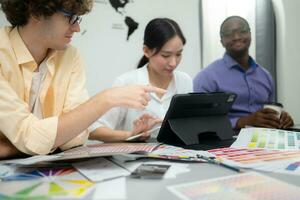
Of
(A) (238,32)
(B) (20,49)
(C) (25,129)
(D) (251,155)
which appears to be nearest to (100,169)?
(C) (25,129)

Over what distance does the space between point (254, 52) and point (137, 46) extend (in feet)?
3.23

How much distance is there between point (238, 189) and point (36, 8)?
78 centimetres

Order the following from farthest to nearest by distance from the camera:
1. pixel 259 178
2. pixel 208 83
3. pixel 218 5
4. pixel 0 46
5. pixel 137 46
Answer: pixel 218 5 < pixel 137 46 < pixel 208 83 < pixel 0 46 < pixel 259 178

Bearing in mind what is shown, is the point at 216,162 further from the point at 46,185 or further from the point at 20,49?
the point at 20,49

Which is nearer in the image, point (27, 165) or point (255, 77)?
point (27, 165)

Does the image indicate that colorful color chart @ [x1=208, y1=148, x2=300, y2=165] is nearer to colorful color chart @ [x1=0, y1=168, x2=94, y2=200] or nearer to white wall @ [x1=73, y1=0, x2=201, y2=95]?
colorful color chart @ [x1=0, y1=168, x2=94, y2=200]

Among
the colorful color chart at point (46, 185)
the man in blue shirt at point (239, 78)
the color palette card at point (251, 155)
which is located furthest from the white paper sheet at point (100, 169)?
the man in blue shirt at point (239, 78)

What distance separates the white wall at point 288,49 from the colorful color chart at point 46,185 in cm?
222

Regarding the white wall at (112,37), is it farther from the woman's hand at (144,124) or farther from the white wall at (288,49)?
the woman's hand at (144,124)

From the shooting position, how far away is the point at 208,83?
1842mm

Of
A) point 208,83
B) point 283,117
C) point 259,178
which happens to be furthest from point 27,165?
point 208,83

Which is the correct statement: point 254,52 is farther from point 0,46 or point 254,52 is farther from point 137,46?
point 0,46

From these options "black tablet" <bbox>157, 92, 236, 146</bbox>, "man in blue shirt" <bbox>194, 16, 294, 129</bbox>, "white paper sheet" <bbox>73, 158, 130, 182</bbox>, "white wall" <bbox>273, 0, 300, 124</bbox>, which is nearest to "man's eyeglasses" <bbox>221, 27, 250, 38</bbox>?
"man in blue shirt" <bbox>194, 16, 294, 129</bbox>

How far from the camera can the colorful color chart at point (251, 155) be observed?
0.73m
